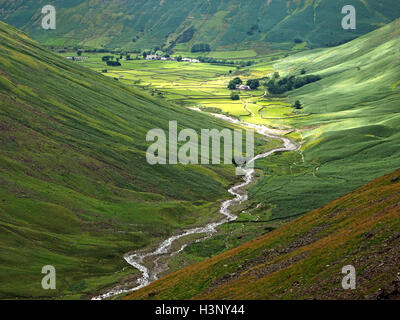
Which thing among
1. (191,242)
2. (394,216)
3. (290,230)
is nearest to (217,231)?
(191,242)

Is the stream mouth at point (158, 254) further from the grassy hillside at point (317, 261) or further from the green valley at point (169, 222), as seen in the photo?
the grassy hillside at point (317, 261)

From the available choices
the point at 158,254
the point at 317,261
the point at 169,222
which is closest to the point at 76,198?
the point at 169,222

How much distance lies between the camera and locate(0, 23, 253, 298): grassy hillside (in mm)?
112625

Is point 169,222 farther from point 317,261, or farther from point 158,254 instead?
point 317,261

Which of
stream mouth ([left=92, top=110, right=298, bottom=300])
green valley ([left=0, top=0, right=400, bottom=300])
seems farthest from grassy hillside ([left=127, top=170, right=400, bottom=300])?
stream mouth ([left=92, top=110, right=298, bottom=300])

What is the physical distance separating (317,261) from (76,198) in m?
90.1

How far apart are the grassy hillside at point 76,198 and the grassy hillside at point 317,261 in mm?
27292

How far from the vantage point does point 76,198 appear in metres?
147

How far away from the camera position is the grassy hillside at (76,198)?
113 meters

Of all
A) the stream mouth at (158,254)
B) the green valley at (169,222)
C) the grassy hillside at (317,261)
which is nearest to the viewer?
the grassy hillside at (317,261)

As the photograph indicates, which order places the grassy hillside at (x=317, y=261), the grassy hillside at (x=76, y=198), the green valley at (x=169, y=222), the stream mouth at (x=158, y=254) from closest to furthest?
1. the grassy hillside at (x=317, y=261)
2. the green valley at (x=169, y=222)
3. the stream mouth at (x=158, y=254)
4. the grassy hillside at (x=76, y=198)

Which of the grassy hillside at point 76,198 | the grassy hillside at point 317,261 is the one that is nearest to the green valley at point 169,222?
the grassy hillside at point 317,261
